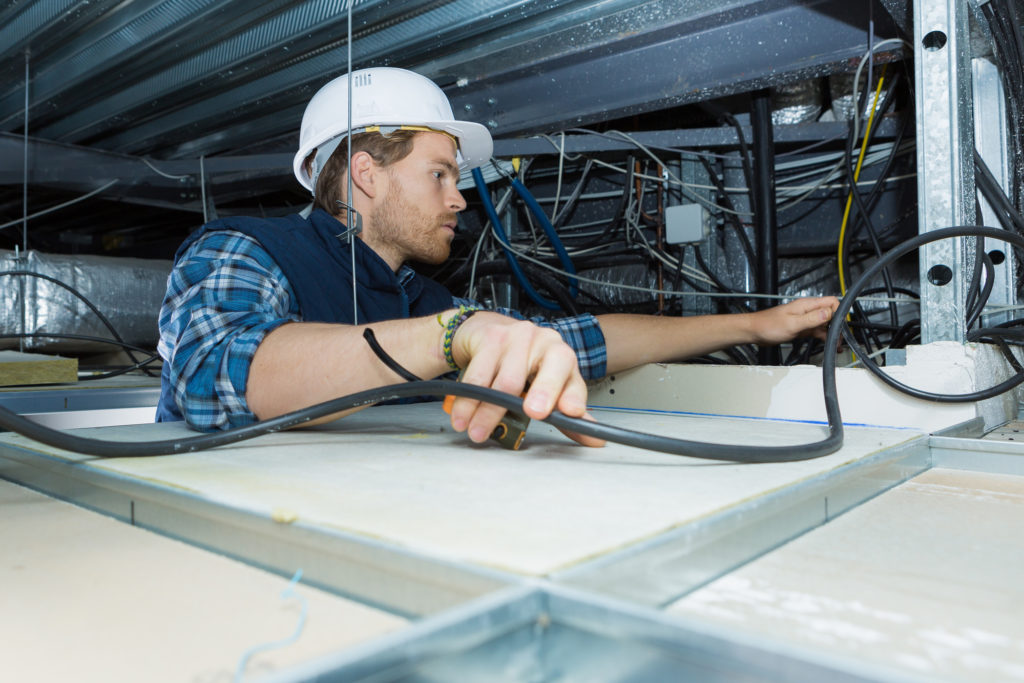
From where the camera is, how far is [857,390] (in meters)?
0.87

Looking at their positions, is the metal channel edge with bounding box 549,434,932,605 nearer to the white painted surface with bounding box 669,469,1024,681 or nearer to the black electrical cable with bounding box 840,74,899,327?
the white painted surface with bounding box 669,469,1024,681

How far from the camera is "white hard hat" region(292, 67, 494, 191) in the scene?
1325 millimetres

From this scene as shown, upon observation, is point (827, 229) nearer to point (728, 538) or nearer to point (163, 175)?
point (728, 538)

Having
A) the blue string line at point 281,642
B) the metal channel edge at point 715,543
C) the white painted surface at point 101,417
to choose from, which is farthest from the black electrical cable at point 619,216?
the blue string line at point 281,642

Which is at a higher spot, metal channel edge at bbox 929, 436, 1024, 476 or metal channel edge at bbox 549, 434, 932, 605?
metal channel edge at bbox 549, 434, 932, 605

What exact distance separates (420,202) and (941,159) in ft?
3.03

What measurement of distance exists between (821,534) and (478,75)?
1.33 m

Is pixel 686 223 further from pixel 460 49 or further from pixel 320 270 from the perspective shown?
pixel 320 270

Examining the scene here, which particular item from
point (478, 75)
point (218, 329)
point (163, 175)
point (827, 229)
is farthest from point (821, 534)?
point (163, 175)

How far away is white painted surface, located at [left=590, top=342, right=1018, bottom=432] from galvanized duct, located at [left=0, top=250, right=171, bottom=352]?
1997mm

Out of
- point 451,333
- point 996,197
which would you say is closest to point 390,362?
point 451,333

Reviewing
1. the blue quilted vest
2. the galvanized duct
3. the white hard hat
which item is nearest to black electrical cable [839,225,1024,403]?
the blue quilted vest

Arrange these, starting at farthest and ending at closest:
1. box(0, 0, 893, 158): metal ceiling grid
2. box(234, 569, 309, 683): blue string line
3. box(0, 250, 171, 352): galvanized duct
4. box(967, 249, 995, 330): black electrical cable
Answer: box(0, 250, 171, 352): galvanized duct → box(0, 0, 893, 158): metal ceiling grid → box(967, 249, 995, 330): black electrical cable → box(234, 569, 309, 683): blue string line

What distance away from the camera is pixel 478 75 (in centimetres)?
151
